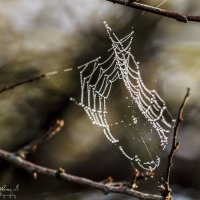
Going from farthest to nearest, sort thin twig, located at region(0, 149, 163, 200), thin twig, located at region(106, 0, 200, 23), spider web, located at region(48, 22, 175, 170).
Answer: spider web, located at region(48, 22, 175, 170)
thin twig, located at region(0, 149, 163, 200)
thin twig, located at region(106, 0, 200, 23)

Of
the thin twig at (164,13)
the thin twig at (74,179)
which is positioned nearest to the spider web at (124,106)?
the thin twig at (74,179)

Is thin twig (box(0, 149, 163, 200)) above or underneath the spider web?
underneath

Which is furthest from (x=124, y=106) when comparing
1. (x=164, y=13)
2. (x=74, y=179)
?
(x=164, y=13)

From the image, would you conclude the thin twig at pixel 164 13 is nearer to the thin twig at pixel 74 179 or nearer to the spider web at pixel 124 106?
the thin twig at pixel 74 179

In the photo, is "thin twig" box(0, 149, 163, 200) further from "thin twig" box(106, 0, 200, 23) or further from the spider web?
the spider web

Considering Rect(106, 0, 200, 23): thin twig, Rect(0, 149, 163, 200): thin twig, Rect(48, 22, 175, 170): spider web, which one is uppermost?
Rect(48, 22, 175, 170): spider web

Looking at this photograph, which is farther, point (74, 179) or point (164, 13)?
point (74, 179)

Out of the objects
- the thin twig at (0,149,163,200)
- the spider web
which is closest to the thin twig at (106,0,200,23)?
the thin twig at (0,149,163,200)

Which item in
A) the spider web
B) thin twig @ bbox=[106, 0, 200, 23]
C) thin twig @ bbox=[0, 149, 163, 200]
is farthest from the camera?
the spider web

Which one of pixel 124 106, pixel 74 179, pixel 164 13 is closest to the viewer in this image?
pixel 164 13

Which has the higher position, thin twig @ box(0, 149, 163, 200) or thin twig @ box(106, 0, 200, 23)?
thin twig @ box(106, 0, 200, 23)

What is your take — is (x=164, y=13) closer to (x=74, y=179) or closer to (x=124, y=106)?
(x=74, y=179)

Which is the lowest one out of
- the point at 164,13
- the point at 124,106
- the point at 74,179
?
the point at 74,179

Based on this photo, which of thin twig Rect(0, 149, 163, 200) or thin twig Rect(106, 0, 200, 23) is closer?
thin twig Rect(106, 0, 200, 23)
